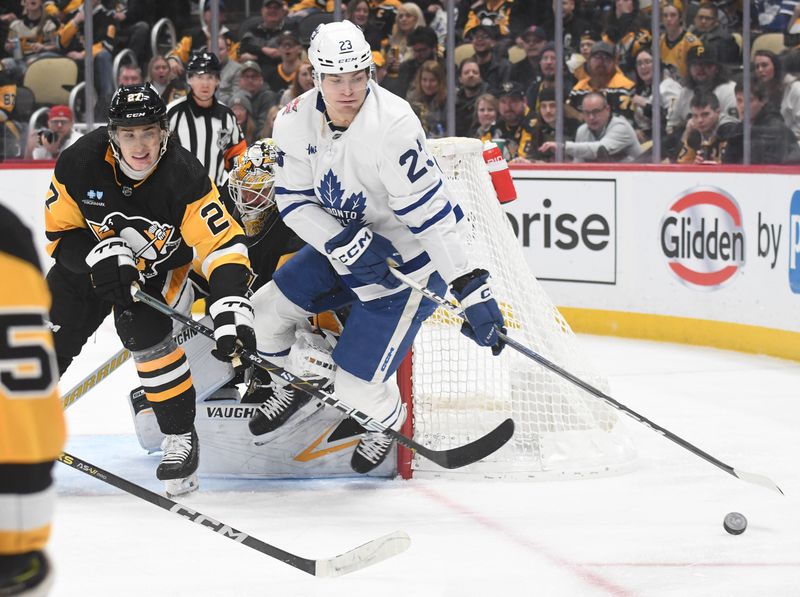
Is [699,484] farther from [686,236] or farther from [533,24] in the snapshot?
[533,24]

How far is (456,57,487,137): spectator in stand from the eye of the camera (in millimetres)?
6613

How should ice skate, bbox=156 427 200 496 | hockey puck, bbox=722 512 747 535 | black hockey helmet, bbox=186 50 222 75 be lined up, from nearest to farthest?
hockey puck, bbox=722 512 747 535 < ice skate, bbox=156 427 200 496 < black hockey helmet, bbox=186 50 222 75

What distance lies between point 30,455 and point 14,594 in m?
0.12

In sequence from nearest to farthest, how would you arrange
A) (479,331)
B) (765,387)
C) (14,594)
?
(14,594)
(479,331)
(765,387)

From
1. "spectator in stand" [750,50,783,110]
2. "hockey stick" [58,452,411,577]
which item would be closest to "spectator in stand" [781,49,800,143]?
"spectator in stand" [750,50,783,110]

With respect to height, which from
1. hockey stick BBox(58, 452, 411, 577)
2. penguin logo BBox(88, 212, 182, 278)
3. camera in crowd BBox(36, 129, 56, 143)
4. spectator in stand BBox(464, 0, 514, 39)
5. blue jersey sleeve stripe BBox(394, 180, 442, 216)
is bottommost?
hockey stick BBox(58, 452, 411, 577)

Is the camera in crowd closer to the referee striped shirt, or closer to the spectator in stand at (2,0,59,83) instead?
the spectator in stand at (2,0,59,83)

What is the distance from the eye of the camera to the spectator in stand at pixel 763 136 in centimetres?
541

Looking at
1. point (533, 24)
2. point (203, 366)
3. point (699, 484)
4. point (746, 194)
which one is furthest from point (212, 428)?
point (533, 24)

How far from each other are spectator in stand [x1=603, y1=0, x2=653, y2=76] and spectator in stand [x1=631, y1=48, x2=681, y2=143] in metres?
0.05

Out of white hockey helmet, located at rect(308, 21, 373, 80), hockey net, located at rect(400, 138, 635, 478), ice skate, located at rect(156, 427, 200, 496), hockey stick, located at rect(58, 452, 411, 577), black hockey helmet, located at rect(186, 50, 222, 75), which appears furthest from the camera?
black hockey helmet, located at rect(186, 50, 222, 75)

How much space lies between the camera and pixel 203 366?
347cm

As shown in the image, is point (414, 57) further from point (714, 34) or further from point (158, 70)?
point (714, 34)

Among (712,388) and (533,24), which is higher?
(533,24)
